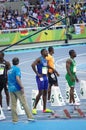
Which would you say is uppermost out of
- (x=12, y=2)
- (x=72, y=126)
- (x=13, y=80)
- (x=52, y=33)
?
(x=12, y=2)

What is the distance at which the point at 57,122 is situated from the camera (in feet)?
46.9

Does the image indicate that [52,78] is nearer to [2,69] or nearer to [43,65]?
[43,65]

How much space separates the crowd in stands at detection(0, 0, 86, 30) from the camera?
135ft

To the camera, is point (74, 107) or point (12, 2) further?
point (12, 2)

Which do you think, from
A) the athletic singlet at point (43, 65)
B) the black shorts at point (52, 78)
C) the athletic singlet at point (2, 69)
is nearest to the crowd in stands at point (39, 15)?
the black shorts at point (52, 78)

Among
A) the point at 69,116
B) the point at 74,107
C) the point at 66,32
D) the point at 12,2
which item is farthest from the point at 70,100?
the point at 12,2

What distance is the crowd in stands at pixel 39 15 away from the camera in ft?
135

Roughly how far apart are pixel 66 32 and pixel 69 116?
24635 mm

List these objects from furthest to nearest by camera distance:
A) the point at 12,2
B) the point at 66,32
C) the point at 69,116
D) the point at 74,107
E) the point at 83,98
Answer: the point at 12,2 < the point at 66,32 < the point at 83,98 < the point at 74,107 < the point at 69,116

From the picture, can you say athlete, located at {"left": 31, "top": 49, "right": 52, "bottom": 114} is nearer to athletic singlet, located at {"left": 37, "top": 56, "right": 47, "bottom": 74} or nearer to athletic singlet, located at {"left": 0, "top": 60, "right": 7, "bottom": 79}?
athletic singlet, located at {"left": 37, "top": 56, "right": 47, "bottom": 74}

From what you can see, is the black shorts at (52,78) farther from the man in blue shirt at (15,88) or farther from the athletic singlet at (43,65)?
the man in blue shirt at (15,88)

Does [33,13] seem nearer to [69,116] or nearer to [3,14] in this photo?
[3,14]

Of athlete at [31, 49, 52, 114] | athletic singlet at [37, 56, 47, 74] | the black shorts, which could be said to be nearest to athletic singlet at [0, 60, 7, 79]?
athlete at [31, 49, 52, 114]

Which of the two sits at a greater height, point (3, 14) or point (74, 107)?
point (3, 14)
